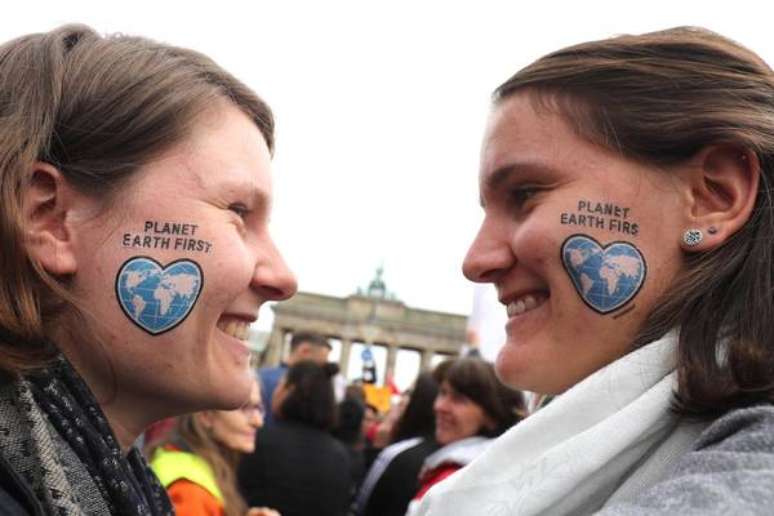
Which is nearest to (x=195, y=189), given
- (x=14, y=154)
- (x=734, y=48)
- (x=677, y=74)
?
(x=14, y=154)

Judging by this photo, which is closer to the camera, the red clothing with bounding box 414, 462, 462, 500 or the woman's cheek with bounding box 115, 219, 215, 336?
the woman's cheek with bounding box 115, 219, 215, 336

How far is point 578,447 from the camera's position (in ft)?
5.16

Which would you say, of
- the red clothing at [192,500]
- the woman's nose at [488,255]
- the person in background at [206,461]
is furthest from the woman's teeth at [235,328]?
the red clothing at [192,500]

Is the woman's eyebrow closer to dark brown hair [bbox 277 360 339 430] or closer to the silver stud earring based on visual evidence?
the silver stud earring

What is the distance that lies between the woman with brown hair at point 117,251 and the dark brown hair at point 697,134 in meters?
0.83

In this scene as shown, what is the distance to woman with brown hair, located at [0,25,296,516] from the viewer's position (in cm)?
190

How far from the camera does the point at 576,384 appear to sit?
177 centimetres

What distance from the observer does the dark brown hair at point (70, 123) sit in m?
1.88

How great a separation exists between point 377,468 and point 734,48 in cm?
484

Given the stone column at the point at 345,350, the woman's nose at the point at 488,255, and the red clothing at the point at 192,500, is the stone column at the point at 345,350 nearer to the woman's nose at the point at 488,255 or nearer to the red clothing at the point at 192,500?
the red clothing at the point at 192,500

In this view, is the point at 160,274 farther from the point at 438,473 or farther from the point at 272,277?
the point at 438,473

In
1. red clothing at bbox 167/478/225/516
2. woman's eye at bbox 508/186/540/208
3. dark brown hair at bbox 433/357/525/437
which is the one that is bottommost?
dark brown hair at bbox 433/357/525/437

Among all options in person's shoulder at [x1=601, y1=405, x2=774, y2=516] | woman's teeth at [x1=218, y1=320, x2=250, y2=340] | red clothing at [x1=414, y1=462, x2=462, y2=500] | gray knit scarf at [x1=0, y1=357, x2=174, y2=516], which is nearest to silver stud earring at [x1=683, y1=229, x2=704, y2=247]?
person's shoulder at [x1=601, y1=405, x2=774, y2=516]

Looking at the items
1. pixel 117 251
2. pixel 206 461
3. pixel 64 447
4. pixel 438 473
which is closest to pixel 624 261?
pixel 117 251
